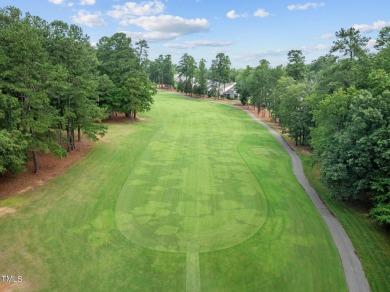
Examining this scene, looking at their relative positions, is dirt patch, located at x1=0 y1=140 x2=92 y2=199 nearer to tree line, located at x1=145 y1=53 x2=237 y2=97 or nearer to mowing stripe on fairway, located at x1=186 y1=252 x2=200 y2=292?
mowing stripe on fairway, located at x1=186 y1=252 x2=200 y2=292

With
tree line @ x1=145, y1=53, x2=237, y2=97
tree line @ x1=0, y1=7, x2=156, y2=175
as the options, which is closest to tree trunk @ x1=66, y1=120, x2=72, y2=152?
tree line @ x1=0, y1=7, x2=156, y2=175

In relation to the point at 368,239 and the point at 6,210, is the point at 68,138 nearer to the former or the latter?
the point at 6,210

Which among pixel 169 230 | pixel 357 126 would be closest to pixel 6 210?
pixel 169 230

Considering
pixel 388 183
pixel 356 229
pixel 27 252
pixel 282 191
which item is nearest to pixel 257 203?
pixel 282 191

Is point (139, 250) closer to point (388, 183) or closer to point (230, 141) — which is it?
point (388, 183)

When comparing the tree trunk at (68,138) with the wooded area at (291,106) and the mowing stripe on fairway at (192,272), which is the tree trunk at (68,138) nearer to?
the wooded area at (291,106)

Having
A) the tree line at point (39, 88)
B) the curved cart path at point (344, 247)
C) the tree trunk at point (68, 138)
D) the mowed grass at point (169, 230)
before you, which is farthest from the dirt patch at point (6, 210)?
the curved cart path at point (344, 247)
